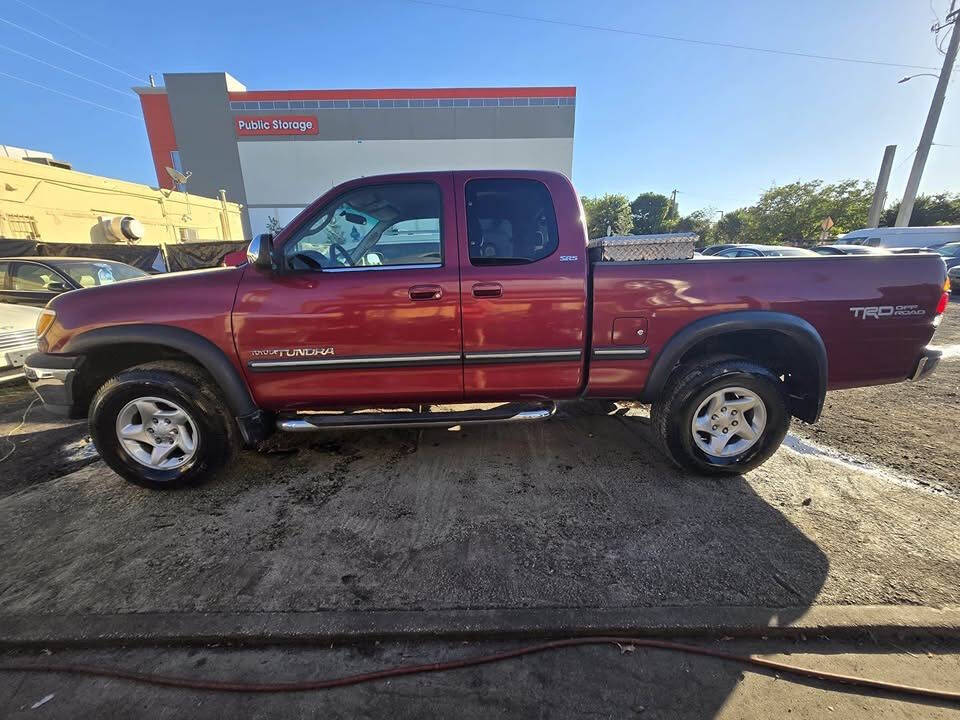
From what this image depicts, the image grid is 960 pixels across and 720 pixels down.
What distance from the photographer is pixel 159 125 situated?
35938 mm

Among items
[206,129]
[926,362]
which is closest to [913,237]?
[926,362]

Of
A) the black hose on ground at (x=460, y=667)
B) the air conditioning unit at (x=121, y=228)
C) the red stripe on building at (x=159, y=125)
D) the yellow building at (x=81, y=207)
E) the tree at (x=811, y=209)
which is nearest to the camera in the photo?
the black hose on ground at (x=460, y=667)

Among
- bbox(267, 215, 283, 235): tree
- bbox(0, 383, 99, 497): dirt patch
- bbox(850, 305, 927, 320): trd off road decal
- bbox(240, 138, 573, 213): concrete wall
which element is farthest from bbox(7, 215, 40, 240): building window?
bbox(240, 138, 573, 213): concrete wall

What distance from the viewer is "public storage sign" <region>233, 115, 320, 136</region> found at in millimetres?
33281

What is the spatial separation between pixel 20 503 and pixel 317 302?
247cm

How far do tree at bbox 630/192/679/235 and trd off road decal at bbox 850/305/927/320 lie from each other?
58.9 meters

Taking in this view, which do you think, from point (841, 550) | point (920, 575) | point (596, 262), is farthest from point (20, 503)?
point (920, 575)

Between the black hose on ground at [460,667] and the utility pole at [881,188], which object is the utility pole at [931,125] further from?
the black hose on ground at [460,667]

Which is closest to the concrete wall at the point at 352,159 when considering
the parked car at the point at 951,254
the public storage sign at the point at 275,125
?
the public storage sign at the point at 275,125

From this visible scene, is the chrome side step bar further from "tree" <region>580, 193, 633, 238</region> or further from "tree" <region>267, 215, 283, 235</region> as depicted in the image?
"tree" <region>580, 193, 633, 238</region>

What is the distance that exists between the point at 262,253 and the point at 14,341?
454 centimetres

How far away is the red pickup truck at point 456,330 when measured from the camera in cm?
263

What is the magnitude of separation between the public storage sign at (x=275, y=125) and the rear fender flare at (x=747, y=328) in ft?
127

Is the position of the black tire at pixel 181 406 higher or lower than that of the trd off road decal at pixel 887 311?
lower
